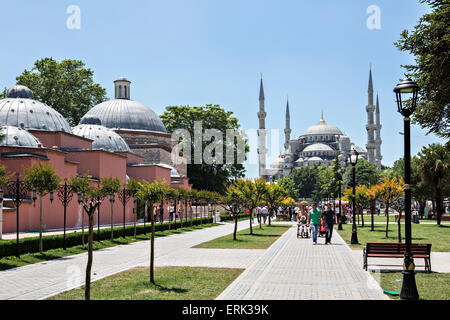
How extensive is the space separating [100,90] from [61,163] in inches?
1172

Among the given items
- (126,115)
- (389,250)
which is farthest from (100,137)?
(389,250)

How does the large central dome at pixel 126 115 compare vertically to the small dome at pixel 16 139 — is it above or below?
above

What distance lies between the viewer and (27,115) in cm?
3192

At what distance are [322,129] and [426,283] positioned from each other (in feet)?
A: 488

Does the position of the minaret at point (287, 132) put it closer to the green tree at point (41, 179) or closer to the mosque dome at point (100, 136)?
the mosque dome at point (100, 136)

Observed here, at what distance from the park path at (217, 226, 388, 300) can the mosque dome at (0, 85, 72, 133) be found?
73.4 feet

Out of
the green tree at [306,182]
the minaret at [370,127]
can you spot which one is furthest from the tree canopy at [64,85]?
the minaret at [370,127]

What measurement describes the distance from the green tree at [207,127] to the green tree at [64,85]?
32.3 feet

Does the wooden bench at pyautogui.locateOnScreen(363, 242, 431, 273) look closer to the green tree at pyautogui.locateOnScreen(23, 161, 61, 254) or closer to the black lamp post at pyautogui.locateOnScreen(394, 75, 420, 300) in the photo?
the black lamp post at pyautogui.locateOnScreen(394, 75, 420, 300)

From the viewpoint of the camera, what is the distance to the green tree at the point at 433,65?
52.0 feet

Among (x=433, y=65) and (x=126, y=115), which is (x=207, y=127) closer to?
(x=126, y=115)
